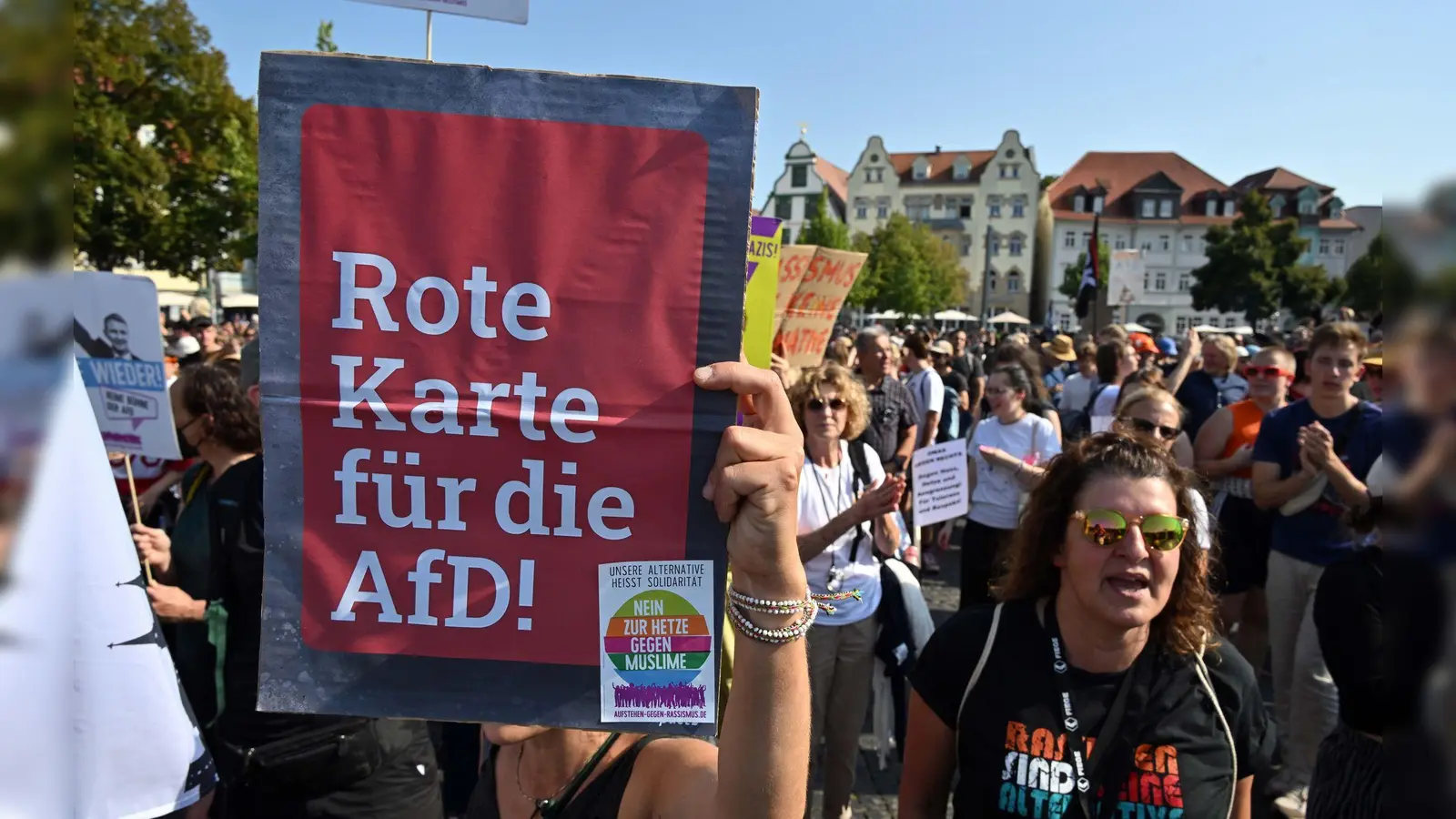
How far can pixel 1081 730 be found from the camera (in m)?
2.09

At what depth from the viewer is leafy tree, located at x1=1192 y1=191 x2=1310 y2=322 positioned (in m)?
28.9

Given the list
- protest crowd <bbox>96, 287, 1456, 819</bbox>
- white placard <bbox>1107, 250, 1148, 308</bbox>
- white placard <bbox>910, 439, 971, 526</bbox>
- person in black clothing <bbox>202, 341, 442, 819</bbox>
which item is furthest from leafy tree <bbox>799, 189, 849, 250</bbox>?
person in black clothing <bbox>202, 341, 442, 819</bbox>

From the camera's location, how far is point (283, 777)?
257 centimetres

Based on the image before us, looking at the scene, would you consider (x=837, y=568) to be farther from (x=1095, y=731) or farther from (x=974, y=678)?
(x=1095, y=731)

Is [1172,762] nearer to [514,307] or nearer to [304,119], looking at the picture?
[514,307]

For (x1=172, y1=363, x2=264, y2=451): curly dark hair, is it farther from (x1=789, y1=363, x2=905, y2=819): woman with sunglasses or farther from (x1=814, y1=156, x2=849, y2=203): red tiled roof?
(x1=814, y1=156, x2=849, y2=203): red tiled roof

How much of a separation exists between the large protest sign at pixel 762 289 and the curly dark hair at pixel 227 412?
68.7 inches

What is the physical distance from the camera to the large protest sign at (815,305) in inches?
248

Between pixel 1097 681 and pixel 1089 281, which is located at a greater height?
pixel 1089 281

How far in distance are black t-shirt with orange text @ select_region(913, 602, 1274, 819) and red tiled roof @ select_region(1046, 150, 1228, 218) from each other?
227ft

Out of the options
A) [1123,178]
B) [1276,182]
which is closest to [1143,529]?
[1276,182]

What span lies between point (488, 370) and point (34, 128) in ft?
3.18

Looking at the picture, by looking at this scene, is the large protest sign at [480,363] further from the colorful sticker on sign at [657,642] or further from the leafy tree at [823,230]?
the leafy tree at [823,230]

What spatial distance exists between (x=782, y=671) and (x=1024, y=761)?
102cm
